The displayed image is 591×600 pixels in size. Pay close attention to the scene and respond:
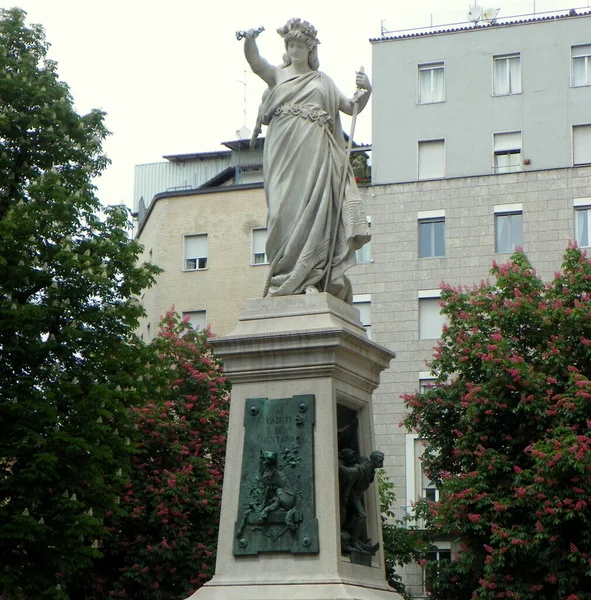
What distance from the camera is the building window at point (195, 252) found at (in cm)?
4741

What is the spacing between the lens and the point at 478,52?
1700 inches

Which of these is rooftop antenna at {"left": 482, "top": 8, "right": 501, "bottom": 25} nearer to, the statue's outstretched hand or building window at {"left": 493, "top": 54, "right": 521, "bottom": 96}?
building window at {"left": 493, "top": 54, "right": 521, "bottom": 96}

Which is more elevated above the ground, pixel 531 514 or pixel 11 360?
pixel 11 360

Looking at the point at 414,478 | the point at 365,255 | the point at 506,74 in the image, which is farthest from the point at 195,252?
the point at 414,478

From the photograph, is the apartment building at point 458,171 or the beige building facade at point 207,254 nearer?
the apartment building at point 458,171

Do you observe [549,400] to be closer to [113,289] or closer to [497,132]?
[113,289]

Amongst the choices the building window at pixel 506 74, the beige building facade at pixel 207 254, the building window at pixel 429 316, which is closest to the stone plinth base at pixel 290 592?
the building window at pixel 429 316

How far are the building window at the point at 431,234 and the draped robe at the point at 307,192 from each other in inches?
1086

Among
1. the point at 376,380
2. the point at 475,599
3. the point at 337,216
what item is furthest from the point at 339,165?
the point at 475,599

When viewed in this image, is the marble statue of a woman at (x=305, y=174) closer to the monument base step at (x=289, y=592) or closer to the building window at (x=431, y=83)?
the monument base step at (x=289, y=592)

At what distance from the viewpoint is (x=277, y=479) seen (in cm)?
1297

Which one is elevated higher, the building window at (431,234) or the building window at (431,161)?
the building window at (431,161)

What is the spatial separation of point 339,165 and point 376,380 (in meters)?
2.15

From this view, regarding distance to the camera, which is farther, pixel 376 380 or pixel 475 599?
pixel 475 599
